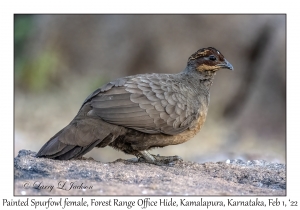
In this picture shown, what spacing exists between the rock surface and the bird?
23cm

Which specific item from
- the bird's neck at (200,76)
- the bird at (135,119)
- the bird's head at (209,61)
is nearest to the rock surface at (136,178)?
the bird at (135,119)

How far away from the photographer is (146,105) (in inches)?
279

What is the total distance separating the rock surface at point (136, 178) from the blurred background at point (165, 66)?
642 cm

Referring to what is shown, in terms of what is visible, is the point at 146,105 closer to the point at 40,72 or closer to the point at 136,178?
the point at 136,178

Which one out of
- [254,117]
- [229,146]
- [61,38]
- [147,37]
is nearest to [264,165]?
[229,146]

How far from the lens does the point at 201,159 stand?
1201 centimetres

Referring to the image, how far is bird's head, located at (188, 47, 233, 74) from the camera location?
8.10m

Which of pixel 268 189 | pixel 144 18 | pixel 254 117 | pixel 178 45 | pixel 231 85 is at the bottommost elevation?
pixel 268 189

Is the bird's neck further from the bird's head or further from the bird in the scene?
the bird

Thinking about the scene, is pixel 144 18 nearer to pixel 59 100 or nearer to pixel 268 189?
pixel 59 100

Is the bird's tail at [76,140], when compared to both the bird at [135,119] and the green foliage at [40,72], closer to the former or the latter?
the bird at [135,119]

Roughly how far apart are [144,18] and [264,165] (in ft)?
25.4

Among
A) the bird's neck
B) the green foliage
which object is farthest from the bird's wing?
the green foliage

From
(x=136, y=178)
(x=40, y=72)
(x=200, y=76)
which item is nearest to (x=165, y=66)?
(x=40, y=72)
